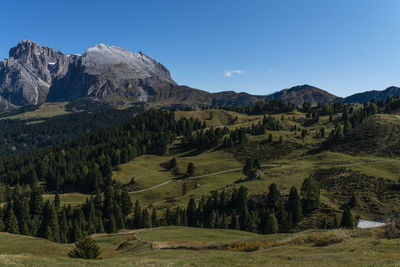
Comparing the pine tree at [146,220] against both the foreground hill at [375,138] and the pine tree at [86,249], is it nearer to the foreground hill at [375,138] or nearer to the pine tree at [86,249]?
the pine tree at [86,249]

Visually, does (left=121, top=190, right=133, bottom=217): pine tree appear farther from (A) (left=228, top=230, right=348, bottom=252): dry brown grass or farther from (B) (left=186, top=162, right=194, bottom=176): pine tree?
(A) (left=228, top=230, right=348, bottom=252): dry brown grass

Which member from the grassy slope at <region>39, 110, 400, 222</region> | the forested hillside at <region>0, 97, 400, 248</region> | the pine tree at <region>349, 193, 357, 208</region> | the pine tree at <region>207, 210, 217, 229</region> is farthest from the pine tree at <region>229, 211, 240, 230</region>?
the pine tree at <region>349, 193, 357, 208</region>

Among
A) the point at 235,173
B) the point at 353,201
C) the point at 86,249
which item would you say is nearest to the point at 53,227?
the point at 86,249

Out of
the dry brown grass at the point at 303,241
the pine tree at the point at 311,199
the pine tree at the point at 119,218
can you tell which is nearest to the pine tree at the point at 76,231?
the pine tree at the point at 119,218

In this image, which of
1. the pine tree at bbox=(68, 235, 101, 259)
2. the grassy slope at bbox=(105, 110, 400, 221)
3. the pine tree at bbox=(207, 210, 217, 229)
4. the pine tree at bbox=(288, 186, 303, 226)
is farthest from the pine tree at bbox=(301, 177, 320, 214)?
the pine tree at bbox=(68, 235, 101, 259)

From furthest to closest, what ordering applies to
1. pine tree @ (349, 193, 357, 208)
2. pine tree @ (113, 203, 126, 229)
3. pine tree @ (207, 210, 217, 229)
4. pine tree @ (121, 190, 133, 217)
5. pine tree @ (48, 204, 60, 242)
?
1. pine tree @ (121, 190, 133, 217)
2. pine tree @ (113, 203, 126, 229)
3. pine tree @ (207, 210, 217, 229)
4. pine tree @ (349, 193, 357, 208)
5. pine tree @ (48, 204, 60, 242)

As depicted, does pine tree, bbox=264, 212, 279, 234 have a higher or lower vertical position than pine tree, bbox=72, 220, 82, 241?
higher

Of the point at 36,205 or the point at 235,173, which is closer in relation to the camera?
the point at 36,205

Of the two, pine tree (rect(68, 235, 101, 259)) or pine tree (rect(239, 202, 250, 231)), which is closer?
pine tree (rect(68, 235, 101, 259))

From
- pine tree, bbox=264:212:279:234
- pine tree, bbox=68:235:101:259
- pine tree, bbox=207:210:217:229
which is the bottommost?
pine tree, bbox=207:210:217:229

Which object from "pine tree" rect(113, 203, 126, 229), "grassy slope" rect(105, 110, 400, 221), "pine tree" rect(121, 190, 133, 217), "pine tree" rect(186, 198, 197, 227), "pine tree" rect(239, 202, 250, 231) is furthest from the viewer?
"pine tree" rect(121, 190, 133, 217)

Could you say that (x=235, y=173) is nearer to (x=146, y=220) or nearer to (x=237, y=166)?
(x=237, y=166)

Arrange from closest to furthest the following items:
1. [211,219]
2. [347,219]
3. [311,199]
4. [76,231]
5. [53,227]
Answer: [347,219], [76,231], [311,199], [211,219], [53,227]

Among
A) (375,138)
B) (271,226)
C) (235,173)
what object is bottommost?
(271,226)
